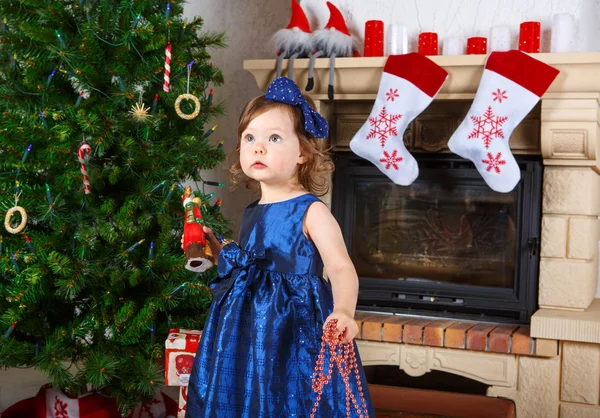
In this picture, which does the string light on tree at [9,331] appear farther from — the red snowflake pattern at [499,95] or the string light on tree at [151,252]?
the red snowflake pattern at [499,95]

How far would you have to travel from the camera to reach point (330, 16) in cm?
284

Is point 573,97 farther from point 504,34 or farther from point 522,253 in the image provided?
point 522,253

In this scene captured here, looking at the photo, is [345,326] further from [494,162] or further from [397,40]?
[397,40]

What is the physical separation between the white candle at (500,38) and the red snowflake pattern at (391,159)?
54 centimetres

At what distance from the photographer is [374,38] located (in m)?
2.79

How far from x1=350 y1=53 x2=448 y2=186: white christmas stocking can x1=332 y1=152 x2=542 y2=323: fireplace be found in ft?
0.91

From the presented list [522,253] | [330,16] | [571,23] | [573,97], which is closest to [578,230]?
[522,253]

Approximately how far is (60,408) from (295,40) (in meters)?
1.58

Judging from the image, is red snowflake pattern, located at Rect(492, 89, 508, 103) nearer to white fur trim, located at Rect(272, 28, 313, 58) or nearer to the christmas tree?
white fur trim, located at Rect(272, 28, 313, 58)

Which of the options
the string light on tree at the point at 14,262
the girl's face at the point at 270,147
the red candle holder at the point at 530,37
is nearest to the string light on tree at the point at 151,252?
the string light on tree at the point at 14,262

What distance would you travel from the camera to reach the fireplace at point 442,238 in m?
2.76

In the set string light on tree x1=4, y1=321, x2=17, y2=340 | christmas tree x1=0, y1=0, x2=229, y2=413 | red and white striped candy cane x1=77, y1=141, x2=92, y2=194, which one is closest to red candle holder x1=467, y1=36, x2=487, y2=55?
christmas tree x1=0, y1=0, x2=229, y2=413

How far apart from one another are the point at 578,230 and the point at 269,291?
1594 mm

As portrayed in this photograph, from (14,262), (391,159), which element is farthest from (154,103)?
(391,159)
